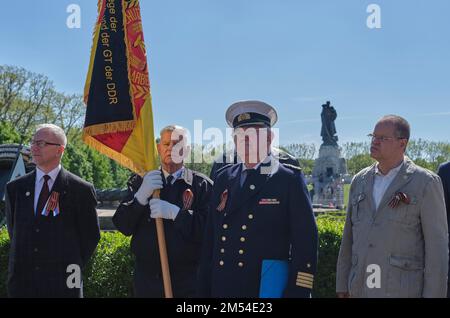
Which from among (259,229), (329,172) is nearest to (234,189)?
(259,229)

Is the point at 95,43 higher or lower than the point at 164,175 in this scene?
higher

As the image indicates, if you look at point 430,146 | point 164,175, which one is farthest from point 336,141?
point 430,146

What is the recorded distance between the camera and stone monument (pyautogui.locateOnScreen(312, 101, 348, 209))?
3552 centimetres

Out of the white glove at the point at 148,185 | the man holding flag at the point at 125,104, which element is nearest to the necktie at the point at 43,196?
the man holding flag at the point at 125,104

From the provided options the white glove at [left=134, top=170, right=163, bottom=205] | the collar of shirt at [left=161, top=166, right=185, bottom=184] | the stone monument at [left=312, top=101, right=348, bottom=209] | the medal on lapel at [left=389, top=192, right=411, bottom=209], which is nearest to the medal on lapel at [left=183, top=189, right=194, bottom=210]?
the collar of shirt at [left=161, top=166, right=185, bottom=184]

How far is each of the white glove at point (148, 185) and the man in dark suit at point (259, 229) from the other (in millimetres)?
576

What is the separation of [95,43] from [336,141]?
34.7 metres

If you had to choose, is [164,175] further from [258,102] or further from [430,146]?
[430,146]

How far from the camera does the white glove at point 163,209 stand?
3971 mm

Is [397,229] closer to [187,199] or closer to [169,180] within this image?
[187,199]

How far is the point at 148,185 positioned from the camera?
4055 millimetres

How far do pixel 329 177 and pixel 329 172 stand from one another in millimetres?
404

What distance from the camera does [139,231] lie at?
4.34 meters

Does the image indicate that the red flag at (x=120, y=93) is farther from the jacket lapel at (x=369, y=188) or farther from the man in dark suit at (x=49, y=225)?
the jacket lapel at (x=369, y=188)
